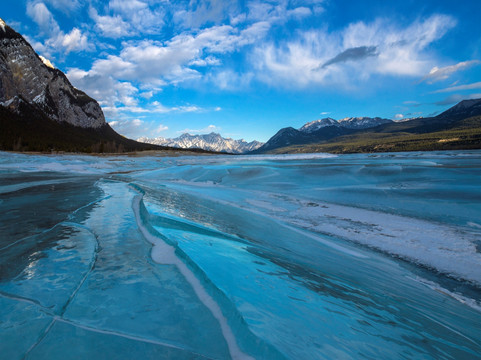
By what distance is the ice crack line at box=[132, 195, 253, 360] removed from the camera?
1.76m

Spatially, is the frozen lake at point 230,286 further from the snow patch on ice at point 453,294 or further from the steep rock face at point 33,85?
the steep rock face at point 33,85

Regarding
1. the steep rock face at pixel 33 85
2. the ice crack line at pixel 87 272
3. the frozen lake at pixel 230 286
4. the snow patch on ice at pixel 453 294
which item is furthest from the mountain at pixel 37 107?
the snow patch on ice at pixel 453 294

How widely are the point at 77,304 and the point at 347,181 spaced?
44.3ft

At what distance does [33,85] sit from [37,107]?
1669 centimetres

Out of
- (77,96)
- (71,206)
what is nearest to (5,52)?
(77,96)

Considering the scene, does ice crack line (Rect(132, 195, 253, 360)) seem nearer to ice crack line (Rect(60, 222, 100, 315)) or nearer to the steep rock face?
ice crack line (Rect(60, 222, 100, 315))

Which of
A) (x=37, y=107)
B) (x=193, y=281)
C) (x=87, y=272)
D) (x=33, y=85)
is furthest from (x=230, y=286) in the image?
(x=33, y=85)

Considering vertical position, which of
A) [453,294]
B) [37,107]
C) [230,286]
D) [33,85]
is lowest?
[453,294]

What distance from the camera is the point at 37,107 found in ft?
433

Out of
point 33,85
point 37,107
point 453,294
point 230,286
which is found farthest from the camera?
point 33,85

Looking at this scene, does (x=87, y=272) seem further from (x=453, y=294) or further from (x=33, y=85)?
(x=33, y=85)

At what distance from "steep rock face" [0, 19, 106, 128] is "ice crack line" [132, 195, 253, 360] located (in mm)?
158389

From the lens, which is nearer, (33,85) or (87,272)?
(87,272)

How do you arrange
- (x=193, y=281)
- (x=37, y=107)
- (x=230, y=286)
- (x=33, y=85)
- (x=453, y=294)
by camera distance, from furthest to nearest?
1. (x=33, y=85)
2. (x=37, y=107)
3. (x=453, y=294)
4. (x=193, y=281)
5. (x=230, y=286)
